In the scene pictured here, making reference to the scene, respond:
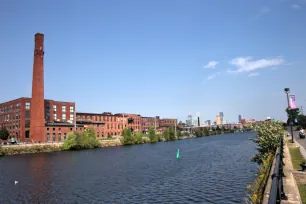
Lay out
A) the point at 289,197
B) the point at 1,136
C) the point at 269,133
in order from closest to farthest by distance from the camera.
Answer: the point at 289,197 < the point at 269,133 < the point at 1,136

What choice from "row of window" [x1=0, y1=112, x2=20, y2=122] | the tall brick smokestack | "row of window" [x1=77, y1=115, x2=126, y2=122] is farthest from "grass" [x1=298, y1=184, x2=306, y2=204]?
"row of window" [x1=77, y1=115, x2=126, y2=122]

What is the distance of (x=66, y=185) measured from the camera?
3117cm

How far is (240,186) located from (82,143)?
252 ft

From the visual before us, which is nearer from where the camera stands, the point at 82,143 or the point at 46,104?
the point at 82,143

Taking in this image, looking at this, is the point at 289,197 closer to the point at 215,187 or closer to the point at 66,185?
the point at 215,187

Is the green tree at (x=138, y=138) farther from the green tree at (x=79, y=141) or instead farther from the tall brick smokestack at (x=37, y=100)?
the tall brick smokestack at (x=37, y=100)

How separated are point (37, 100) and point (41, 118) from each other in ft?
22.7

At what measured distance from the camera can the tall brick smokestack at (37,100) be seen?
96.2 meters

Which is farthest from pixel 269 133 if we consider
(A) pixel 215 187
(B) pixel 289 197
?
(B) pixel 289 197

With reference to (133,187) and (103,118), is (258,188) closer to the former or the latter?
(133,187)

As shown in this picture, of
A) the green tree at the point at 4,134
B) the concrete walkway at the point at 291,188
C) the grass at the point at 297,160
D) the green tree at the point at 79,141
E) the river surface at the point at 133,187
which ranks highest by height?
the green tree at the point at 4,134

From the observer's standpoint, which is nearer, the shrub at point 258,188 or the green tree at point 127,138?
the shrub at point 258,188

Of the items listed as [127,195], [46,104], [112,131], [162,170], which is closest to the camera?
[127,195]

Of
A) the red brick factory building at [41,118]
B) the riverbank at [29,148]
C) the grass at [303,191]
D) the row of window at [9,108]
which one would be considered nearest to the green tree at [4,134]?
the red brick factory building at [41,118]
